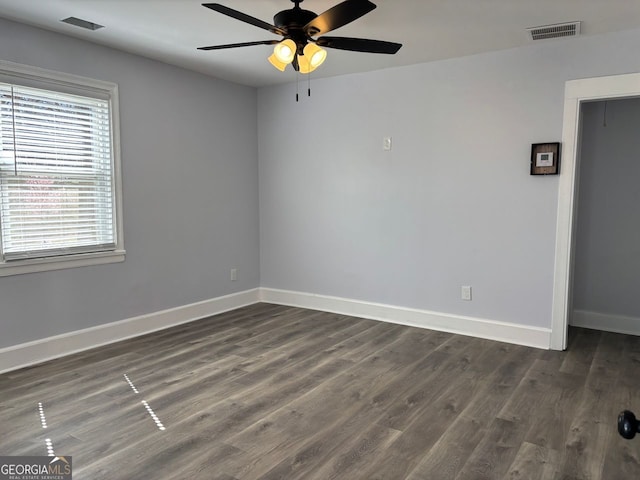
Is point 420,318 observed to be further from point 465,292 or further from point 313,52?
point 313,52

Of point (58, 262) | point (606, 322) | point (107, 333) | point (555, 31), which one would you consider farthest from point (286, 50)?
point (606, 322)

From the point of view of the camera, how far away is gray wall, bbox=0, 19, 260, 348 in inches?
137

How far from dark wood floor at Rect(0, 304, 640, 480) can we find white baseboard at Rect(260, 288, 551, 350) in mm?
144

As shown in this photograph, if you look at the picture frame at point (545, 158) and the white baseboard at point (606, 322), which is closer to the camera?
the picture frame at point (545, 158)

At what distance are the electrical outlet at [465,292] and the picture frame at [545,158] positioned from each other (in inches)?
45.8

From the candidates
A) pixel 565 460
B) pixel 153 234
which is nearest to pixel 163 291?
pixel 153 234

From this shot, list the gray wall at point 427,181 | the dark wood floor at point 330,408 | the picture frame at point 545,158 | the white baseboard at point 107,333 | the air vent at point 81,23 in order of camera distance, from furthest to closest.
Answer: the gray wall at point 427,181 < the picture frame at point 545,158 < the white baseboard at point 107,333 < the air vent at point 81,23 < the dark wood floor at point 330,408

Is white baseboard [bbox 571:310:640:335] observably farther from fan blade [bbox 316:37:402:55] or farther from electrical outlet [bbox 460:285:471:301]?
fan blade [bbox 316:37:402:55]

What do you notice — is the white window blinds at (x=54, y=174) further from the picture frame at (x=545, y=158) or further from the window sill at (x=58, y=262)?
the picture frame at (x=545, y=158)

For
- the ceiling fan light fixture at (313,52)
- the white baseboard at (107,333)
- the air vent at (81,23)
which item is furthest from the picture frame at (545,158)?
the air vent at (81,23)

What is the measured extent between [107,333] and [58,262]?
2.49 feet

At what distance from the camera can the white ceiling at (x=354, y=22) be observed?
2953 millimetres

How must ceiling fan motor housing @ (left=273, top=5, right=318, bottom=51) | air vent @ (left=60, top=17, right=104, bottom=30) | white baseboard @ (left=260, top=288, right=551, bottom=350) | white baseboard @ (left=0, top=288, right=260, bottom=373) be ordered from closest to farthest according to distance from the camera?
ceiling fan motor housing @ (left=273, top=5, right=318, bottom=51)
air vent @ (left=60, top=17, right=104, bottom=30)
white baseboard @ (left=0, top=288, right=260, bottom=373)
white baseboard @ (left=260, top=288, right=551, bottom=350)

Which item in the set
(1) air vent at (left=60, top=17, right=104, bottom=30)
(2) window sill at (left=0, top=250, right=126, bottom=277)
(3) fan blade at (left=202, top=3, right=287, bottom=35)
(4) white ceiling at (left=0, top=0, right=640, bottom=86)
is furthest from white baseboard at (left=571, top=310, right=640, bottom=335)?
(1) air vent at (left=60, top=17, right=104, bottom=30)
